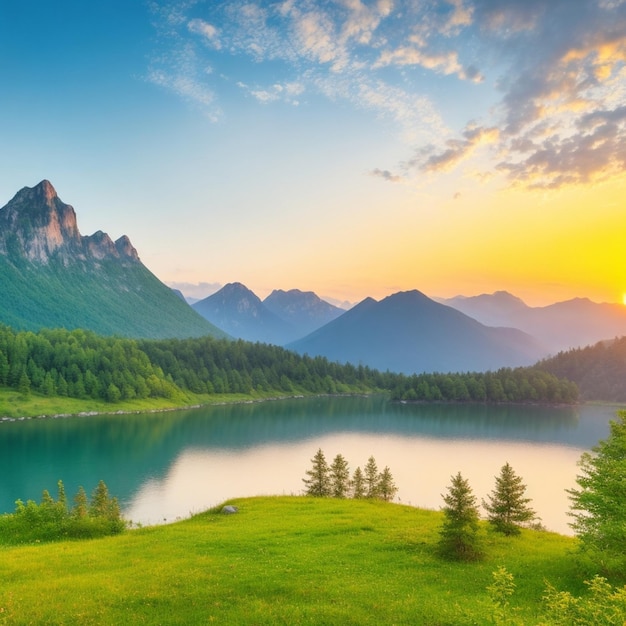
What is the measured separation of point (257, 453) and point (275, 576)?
3129 inches

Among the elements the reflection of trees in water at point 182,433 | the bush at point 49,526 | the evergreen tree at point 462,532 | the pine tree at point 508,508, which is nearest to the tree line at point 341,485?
the pine tree at point 508,508

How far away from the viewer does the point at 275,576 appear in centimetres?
2394

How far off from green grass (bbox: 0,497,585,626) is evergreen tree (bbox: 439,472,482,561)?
38.8 inches

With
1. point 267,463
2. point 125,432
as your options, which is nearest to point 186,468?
point 267,463

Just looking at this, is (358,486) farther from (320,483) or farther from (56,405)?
(56,405)

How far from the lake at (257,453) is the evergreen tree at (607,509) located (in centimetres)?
3663

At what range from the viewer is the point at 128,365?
188000mm

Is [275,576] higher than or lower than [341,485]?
higher

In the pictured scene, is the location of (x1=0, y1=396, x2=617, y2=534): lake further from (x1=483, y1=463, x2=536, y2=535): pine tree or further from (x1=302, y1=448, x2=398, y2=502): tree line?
(x1=483, y1=463, x2=536, y2=535): pine tree

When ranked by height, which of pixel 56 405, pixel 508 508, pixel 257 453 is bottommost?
pixel 257 453

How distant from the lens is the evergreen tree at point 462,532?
2750 cm

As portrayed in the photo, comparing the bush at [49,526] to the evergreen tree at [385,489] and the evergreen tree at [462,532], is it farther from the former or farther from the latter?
the evergreen tree at [385,489]

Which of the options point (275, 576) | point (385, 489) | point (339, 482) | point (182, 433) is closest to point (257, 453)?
Result: point (182, 433)

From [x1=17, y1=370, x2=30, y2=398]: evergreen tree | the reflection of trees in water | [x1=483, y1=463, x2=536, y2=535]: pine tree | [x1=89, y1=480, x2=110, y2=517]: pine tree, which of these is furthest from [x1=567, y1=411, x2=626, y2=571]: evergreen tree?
[x1=17, y1=370, x2=30, y2=398]: evergreen tree
